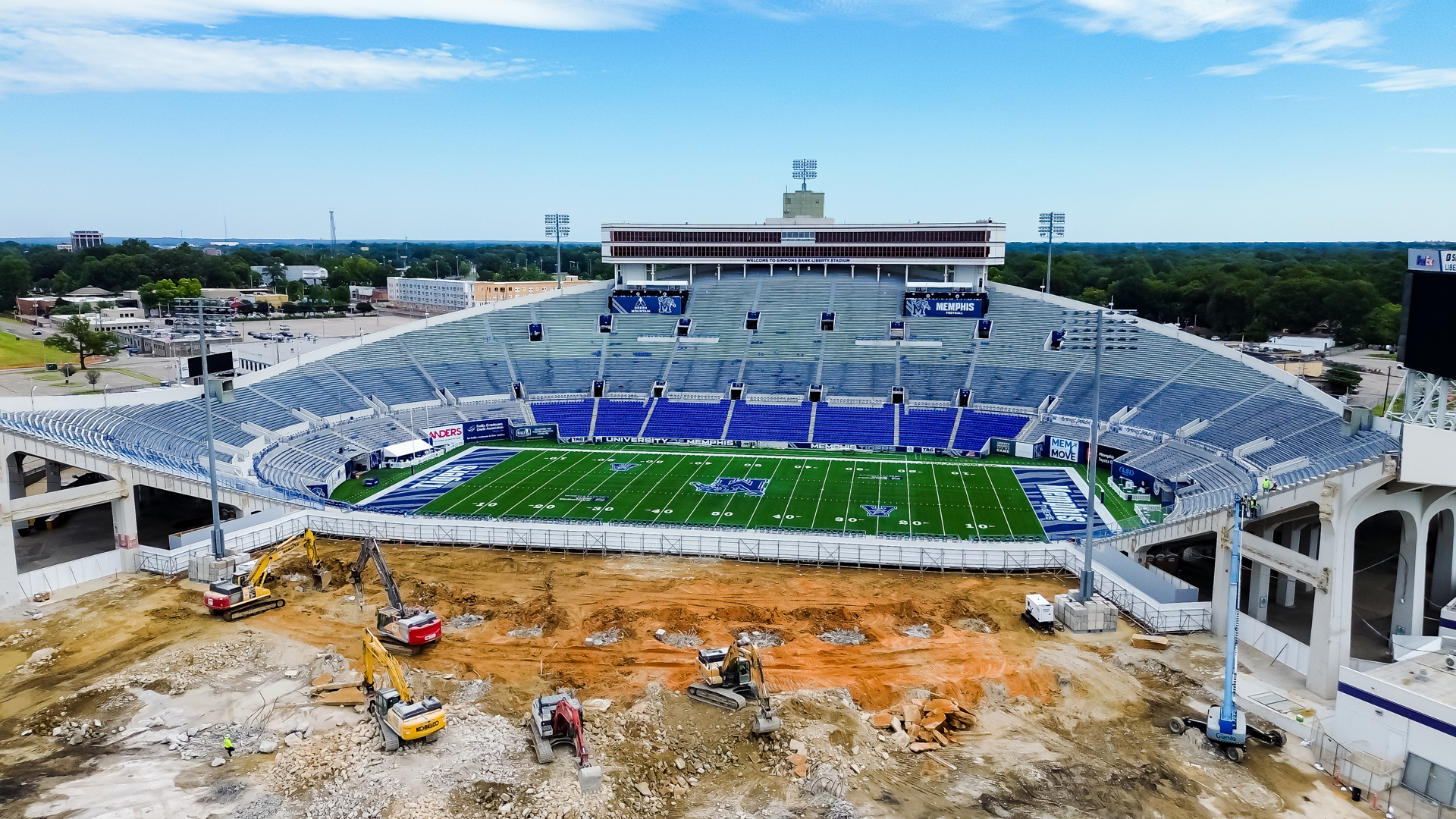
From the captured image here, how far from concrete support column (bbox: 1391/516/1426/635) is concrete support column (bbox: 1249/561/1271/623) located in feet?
9.00

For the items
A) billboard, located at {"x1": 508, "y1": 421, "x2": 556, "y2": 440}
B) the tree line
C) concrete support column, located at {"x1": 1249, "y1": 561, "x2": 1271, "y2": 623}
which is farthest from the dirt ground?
the tree line

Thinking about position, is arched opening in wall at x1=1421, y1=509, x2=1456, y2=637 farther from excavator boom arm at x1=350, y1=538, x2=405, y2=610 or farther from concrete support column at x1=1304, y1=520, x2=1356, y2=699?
excavator boom arm at x1=350, y1=538, x2=405, y2=610

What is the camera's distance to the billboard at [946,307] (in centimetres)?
5800

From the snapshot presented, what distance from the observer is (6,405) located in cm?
3078

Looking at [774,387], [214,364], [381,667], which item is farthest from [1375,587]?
[214,364]

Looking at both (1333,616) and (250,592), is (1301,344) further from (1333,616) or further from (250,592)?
(250,592)

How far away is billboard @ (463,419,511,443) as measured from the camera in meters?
48.9

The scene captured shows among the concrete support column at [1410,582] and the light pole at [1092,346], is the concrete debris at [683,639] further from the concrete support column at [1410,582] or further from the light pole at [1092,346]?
the concrete support column at [1410,582]

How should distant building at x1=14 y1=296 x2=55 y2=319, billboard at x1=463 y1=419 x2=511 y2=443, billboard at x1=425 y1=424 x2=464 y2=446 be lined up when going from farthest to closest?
distant building at x1=14 y1=296 x2=55 y2=319
billboard at x1=463 y1=419 x2=511 y2=443
billboard at x1=425 y1=424 x2=464 y2=446

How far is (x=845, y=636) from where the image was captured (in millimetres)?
22875

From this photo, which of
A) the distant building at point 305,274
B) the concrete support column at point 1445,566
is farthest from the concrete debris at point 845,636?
the distant building at point 305,274

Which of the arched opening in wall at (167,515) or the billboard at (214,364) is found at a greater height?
the billboard at (214,364)

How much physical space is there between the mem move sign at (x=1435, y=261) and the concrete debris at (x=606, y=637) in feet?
68.7

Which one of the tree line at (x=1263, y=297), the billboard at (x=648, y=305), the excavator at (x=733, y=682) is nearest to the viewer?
the excavator at (x=733, y=682)
